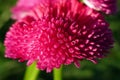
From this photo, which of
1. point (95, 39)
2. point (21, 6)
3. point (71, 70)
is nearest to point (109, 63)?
point (71, 70)

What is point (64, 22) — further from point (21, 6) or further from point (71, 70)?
point (71, 70)

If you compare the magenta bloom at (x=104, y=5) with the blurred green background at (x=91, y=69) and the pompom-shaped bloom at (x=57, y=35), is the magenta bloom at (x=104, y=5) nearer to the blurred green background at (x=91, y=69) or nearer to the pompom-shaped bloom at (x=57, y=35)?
the pompom-shaped bloom at (x=57, y=35)

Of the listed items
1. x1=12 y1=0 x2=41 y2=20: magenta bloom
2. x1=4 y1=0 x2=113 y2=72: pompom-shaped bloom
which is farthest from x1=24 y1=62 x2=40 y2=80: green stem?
x1=12 y1=0 x2=41 y2=20: magenta bloom

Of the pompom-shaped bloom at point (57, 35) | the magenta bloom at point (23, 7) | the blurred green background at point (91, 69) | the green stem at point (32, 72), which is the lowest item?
the blurred green background at point (91, 69)

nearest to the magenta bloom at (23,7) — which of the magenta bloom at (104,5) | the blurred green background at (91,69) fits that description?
the magenta bloom at (104,5)

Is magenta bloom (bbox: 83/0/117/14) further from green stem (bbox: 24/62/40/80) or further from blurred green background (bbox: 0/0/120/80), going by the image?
blurred green background (bbox: 0/0/120/80)

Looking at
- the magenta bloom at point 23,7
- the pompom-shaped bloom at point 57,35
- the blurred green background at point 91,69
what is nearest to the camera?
the magenta bloom at point 23,7
